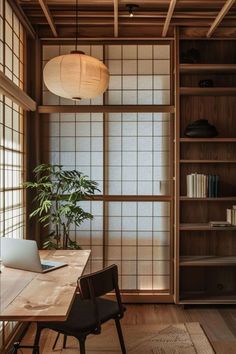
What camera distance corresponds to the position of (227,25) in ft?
13.4

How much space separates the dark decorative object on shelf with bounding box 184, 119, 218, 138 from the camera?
4.07 m

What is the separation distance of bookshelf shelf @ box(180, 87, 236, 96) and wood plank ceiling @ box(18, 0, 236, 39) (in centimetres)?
57

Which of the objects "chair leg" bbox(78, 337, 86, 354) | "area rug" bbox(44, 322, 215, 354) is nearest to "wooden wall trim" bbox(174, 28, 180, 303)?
"area rug" bbox(44, 322, 215, 354)

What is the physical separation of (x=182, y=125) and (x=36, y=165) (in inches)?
65.5

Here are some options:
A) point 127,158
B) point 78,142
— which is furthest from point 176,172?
point 78,142

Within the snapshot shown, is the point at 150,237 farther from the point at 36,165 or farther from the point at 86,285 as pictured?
the point at 86,285

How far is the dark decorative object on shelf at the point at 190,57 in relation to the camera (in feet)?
13.6

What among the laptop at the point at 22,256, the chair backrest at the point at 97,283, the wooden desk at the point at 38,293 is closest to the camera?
the wooden desk at the point at 38,293

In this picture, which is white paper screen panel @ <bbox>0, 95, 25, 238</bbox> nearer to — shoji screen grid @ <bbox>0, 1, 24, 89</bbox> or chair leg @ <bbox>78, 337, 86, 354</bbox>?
shoji screen grid @ <bbox>0, 1, 24, 89</bbox>

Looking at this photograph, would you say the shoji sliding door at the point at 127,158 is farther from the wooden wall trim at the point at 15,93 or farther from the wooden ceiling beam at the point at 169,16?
the wooden wall trim at the point at 15,93

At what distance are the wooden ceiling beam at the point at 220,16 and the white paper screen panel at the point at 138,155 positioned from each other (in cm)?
103

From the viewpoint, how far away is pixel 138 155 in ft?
14.3

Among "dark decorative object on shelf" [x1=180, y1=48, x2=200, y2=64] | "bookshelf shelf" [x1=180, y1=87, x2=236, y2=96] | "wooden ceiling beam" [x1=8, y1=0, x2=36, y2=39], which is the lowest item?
"bookshelf shelf" [x1=180, y1=87, x2=236, y2=96]

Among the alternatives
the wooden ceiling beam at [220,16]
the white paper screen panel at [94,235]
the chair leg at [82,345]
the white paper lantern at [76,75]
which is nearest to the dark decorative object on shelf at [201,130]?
Answer: the wooden ceiling beam at [220,16]
